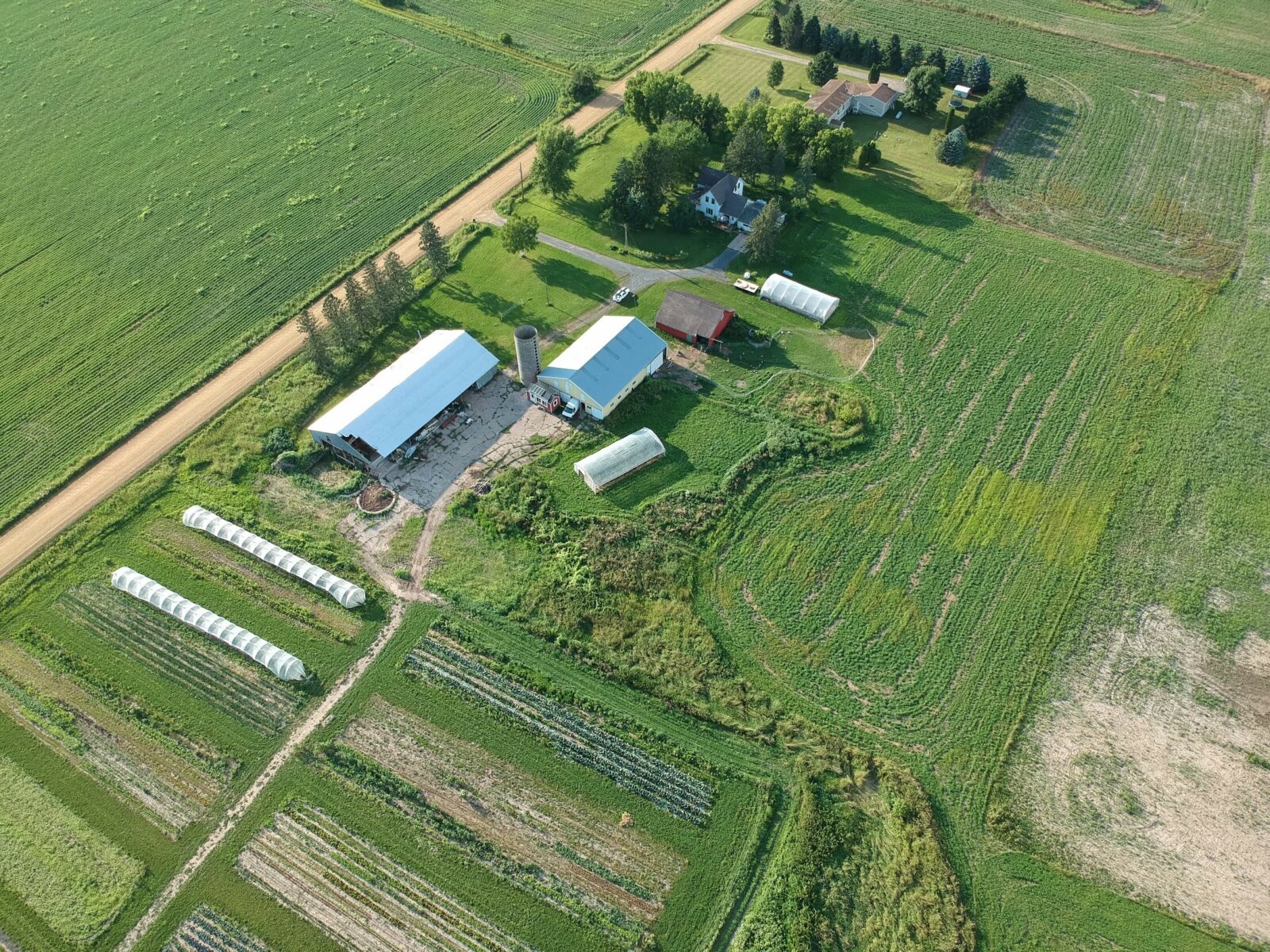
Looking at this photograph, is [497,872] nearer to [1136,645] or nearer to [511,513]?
[511,513]

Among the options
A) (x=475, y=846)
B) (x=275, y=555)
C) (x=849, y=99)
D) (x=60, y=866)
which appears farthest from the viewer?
(x=849, y=99)

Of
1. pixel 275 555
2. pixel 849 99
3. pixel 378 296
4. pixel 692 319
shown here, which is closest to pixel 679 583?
pixel 692 319

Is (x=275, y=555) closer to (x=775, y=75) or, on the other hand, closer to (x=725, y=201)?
(x=725, y=201)

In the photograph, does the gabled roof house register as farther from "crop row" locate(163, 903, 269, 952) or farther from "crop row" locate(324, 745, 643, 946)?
"crop row" locate(163, 903, 269, 952)

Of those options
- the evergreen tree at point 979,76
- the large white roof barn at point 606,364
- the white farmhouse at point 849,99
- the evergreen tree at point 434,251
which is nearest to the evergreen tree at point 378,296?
the evergreen tree at point 434,251

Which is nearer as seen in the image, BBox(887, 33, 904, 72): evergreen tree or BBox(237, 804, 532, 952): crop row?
BBox(237, 804, 532, 952): crop row

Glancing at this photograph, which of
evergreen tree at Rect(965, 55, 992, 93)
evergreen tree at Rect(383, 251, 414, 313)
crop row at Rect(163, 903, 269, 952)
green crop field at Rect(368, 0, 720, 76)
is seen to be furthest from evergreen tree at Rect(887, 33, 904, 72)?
crop row at Rect(163, 903, 269, 952)
